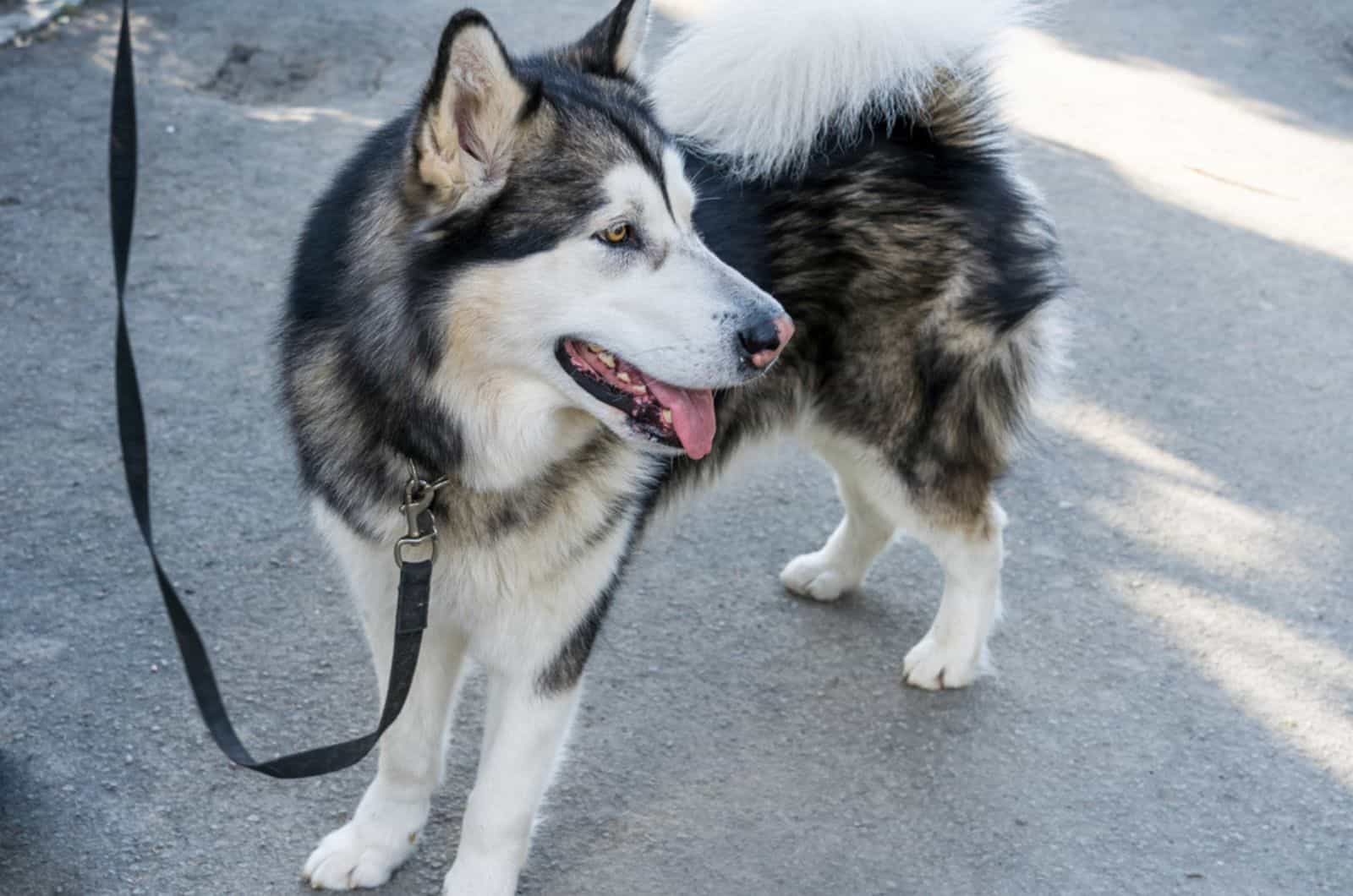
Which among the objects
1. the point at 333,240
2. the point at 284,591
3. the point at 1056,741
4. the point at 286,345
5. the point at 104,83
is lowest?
the point at 104,83

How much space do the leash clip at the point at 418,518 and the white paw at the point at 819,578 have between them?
4.95 ft

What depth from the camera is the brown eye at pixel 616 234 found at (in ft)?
7.02

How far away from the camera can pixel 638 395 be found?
2.20 meters

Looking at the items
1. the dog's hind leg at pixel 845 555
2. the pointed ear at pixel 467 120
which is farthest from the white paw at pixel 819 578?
the pointed ear at pixel 467 120

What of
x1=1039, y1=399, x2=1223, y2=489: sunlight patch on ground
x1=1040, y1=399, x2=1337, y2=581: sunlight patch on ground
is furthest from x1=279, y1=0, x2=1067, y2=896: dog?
x1=1039, y1=399, x2=1223, y2=489: sunlight patch on ground

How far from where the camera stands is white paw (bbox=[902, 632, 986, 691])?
10.7ft

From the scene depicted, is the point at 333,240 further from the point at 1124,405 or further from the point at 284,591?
the point at 1124,405

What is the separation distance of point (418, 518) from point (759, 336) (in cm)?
63

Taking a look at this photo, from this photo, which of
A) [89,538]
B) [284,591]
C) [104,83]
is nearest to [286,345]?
[284,591]

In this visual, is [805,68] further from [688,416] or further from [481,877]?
[481,877]

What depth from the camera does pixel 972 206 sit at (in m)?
2.90

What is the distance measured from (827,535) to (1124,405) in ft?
4.28

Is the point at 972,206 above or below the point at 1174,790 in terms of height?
above

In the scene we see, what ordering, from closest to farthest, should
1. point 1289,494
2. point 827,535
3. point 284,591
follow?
point 284,591, point 827,535, point 1289,494
